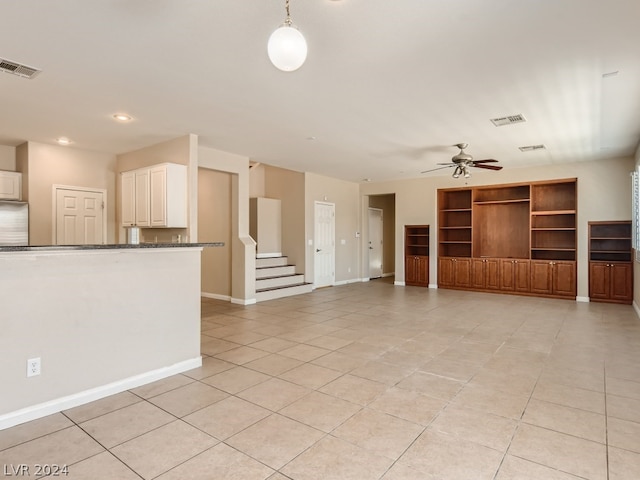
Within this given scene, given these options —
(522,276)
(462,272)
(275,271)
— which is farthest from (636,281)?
(275,271)

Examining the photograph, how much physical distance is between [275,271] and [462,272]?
4520 millimetres

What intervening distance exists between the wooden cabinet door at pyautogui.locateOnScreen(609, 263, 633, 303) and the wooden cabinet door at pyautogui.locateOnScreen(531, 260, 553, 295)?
1024 mm

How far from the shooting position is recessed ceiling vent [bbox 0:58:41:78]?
10.5ft

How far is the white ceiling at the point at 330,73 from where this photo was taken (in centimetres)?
250

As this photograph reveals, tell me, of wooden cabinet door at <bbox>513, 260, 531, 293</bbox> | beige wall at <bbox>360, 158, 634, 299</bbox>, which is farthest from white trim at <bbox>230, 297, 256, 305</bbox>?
wooden cabinet door at <bbox>513, 260, 531, 293</bbox>

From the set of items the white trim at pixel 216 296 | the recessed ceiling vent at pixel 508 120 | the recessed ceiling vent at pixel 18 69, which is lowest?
the white trim at pixel 216 296

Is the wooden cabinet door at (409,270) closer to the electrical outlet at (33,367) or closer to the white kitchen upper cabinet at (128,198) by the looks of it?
the white kitchen upper cabinet at (128,198)

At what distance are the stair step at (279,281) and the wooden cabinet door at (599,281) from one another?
19.8 ft

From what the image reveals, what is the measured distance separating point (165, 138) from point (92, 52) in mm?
2740

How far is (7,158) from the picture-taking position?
6.03 meters

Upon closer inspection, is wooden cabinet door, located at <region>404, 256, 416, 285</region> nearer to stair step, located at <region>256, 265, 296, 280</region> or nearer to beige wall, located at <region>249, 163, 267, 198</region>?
stair step, located at <region>256, 265, 296, 280</region>

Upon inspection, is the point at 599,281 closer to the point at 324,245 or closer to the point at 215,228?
the point at 324,245

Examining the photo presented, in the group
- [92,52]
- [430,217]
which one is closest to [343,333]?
[92,52]

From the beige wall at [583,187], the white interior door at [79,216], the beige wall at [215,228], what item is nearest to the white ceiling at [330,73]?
the white interior door at [79,216]
